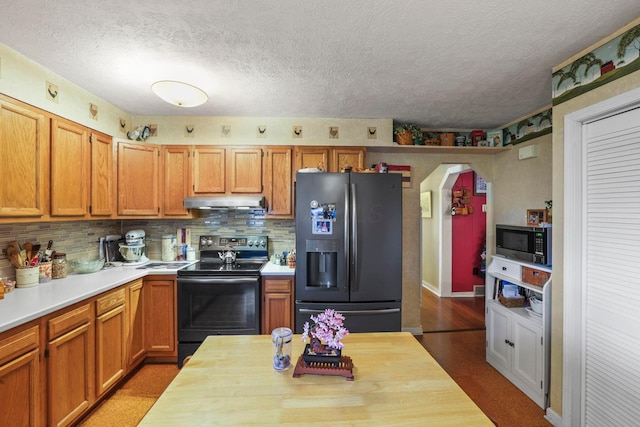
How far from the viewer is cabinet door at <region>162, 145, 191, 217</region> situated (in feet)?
9.93

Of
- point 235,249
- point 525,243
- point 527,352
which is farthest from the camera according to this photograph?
point 235,249

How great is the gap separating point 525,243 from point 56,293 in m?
3.57

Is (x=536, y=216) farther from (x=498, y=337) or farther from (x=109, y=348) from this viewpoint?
(x=109, y=348)

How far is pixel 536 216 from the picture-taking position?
9.39 ft

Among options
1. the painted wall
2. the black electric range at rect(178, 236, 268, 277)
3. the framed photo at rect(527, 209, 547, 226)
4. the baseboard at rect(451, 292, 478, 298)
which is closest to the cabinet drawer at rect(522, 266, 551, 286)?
the framed photo at rect(527, 209, 547, 226)

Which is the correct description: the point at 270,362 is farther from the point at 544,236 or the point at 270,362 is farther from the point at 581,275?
the point at 544,236

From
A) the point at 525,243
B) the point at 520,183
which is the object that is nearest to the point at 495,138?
the point at 520,183

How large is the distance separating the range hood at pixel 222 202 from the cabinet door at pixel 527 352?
2555mm

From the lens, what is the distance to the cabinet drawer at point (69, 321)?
5.66 feet

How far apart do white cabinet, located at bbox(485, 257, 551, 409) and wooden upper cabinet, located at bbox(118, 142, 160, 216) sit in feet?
11.4

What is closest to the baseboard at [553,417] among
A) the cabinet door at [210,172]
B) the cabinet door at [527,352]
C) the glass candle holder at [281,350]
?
the cabinet door at [527,352]

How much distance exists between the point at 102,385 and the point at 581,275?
3.45 m

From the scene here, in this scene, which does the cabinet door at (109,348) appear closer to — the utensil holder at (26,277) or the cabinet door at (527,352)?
the utensil holder at (26,277)

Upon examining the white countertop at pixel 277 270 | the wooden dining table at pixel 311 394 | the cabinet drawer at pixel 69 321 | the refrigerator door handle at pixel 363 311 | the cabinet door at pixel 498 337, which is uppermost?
the white countertop at pixel 277 270
